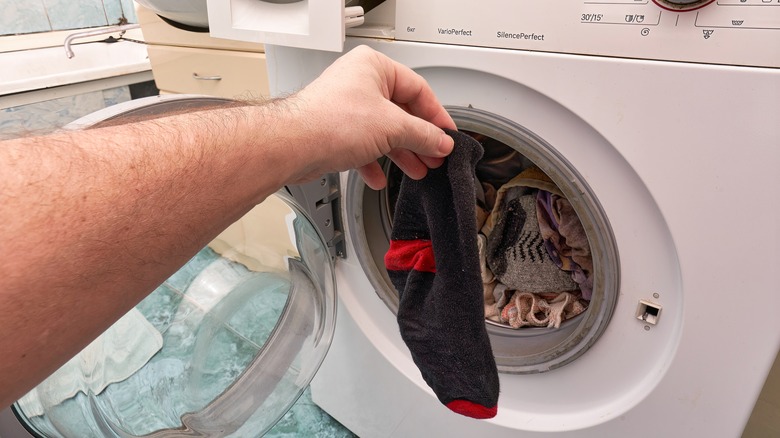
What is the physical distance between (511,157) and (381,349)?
378 mm

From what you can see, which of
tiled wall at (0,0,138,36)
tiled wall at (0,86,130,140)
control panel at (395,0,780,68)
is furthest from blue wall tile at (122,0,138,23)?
control panel at (395,0,780,68)

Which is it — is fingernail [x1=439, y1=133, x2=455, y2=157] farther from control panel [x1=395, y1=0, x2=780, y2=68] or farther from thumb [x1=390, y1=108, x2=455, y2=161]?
control panel [x1=395, y1=0, x2=780, y2=68]

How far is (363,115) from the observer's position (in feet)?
1.41

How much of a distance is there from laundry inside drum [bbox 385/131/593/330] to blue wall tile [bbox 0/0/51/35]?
6.18 ft

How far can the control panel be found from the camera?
A: 0.37 m

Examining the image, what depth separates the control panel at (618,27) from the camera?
1.23 feet

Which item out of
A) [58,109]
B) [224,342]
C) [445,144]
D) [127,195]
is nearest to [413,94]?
[445,144]

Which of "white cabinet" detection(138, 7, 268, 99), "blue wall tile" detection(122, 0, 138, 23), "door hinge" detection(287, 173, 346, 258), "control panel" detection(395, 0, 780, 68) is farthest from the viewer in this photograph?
"blue wall tile" detection(122, 0, 138, 23)

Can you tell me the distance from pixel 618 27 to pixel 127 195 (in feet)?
1.38

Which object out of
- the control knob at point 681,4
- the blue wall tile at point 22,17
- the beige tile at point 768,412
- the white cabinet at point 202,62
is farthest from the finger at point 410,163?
the blue wall tile at point 22,17

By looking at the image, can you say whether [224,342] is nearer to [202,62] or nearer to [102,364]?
[102,364]

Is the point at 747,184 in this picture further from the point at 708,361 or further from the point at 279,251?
the point at 279,251

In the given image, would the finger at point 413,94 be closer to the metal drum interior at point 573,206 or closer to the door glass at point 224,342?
the metal drum interior at point 573,206

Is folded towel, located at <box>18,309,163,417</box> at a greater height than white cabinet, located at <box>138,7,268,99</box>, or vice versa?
white cabinet, located at <box>138,7,268,99</box>
